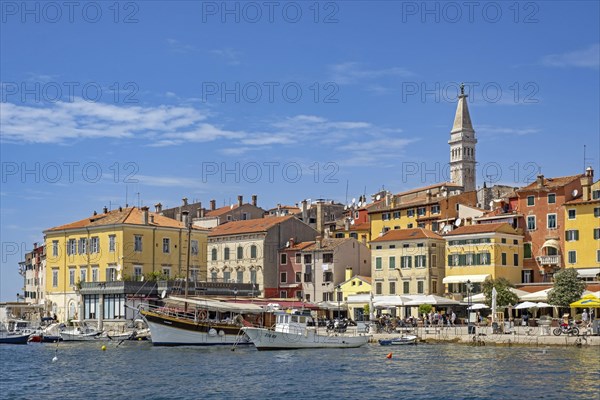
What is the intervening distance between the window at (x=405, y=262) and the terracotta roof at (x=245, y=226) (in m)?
14.8

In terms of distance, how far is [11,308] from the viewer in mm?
113938

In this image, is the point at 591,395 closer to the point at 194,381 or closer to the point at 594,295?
the point at 194,381

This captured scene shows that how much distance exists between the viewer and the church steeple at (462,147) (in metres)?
151

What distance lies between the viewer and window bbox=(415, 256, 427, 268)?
3115 inches

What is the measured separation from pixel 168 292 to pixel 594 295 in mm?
33609

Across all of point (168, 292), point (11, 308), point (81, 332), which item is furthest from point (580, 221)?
point (11, 308)

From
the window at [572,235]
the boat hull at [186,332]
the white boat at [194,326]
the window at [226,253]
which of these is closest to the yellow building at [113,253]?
the window at [226,253]

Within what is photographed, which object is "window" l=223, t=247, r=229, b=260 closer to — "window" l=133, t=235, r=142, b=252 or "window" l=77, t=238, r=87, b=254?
"window" l=133, t=235, r=142, b=252

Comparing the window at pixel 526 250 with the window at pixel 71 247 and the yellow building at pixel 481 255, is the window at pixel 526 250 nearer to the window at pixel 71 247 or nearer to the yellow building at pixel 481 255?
the yellow building at pixel 481 255

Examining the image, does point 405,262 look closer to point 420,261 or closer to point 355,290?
Result: point 420,261

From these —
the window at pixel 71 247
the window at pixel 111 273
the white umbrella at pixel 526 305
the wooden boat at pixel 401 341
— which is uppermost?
the window at pixel 71 247

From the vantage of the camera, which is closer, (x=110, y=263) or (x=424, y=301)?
(x=424, y=301)

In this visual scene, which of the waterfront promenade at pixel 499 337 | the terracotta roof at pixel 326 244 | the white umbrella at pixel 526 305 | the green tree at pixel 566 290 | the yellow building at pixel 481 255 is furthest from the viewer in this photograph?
the terracotta roof at pixel 326 244

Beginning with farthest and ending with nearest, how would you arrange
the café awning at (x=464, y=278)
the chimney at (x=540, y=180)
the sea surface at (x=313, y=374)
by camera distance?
the chimney at (x=540, y=180)
the café awning at (x=464, y=278)
the sea surface at (x=313, y=374)
